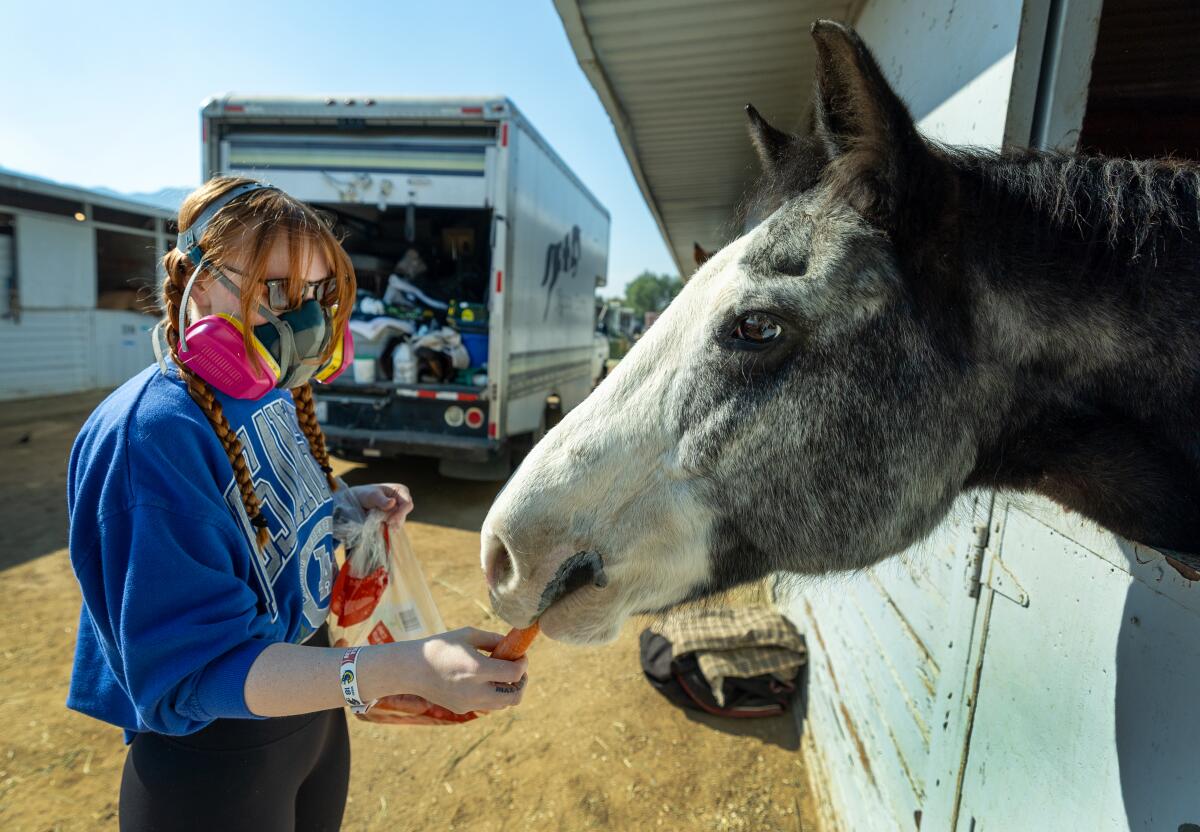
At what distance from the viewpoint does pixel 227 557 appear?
3.99 feet

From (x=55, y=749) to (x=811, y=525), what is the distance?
3905 millimetres

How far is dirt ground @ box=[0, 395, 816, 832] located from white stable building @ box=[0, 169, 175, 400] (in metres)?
9.89

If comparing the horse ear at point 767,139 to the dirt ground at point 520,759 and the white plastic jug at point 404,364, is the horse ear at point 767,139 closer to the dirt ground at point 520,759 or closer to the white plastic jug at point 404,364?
the dirt ground at point 520,759

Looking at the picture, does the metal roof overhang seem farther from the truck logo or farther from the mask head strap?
the truck logo

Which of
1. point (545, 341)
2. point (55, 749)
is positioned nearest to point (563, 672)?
point (55, 749)

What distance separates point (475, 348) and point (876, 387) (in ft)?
19.3

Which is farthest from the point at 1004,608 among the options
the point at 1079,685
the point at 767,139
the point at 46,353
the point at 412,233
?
the point at 46,353

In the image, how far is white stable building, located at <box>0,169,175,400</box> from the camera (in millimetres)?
12141

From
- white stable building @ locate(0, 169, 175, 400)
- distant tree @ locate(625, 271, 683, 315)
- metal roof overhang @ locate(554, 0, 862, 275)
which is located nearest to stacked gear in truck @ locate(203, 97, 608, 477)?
metal roof overhang @ locate(554, 0, 862, 275)

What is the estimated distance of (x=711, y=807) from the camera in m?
2.99

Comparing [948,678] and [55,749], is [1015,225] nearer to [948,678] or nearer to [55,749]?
[948,678]

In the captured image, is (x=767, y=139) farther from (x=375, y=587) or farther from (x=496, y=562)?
(x=375, y=587)

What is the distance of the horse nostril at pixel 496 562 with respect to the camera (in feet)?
4.25

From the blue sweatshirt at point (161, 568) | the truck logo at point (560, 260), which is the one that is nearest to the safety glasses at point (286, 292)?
the blue sweatshirt at point (161, 568)
